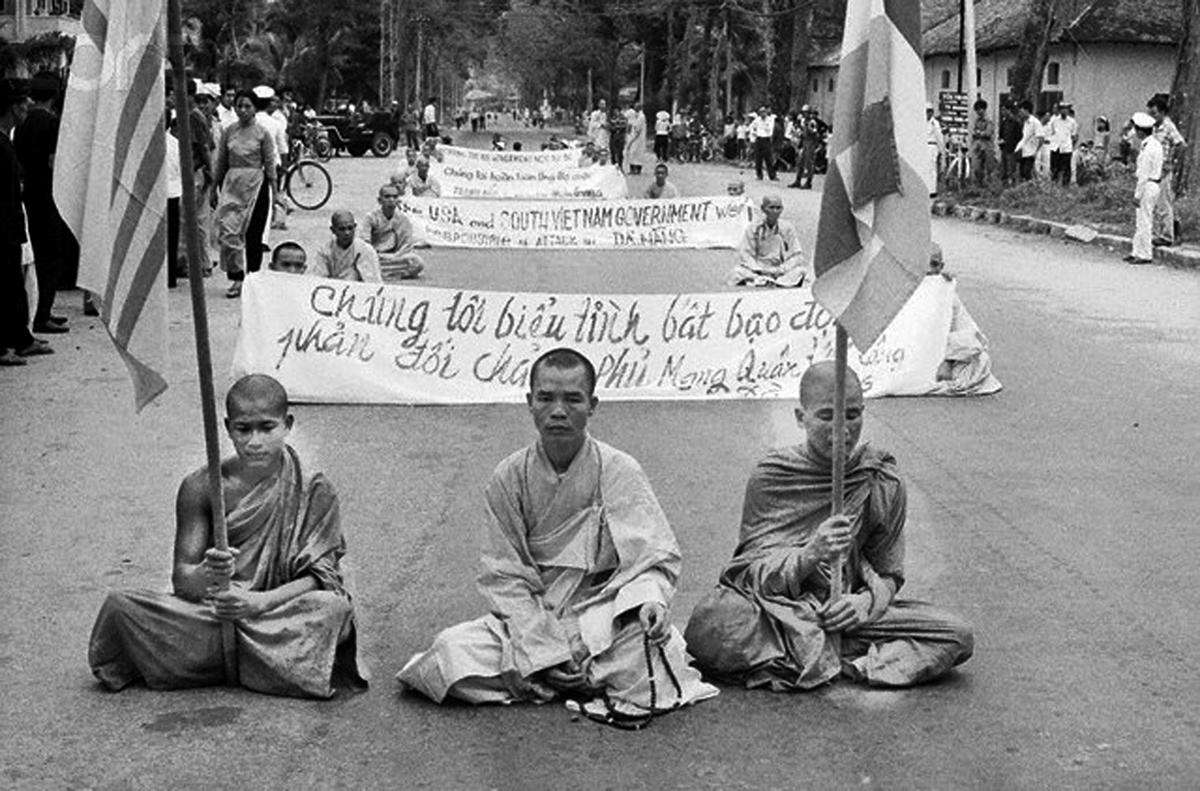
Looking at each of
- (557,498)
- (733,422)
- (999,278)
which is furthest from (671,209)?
(557,498)

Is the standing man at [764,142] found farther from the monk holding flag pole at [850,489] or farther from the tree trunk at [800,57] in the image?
the monk holding flag pole at [850,489]

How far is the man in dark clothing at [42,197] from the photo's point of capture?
13.7 metres

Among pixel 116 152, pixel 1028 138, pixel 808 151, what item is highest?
pixel 1028 138

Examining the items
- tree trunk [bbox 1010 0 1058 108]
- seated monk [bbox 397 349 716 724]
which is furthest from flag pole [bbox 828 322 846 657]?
tree trunk [bbox 1010 0 1058 108]

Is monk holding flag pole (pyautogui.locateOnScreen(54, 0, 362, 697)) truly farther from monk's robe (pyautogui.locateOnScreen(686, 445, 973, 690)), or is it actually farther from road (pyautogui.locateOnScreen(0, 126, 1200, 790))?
monk's robe (pyautogui.locateOnScreen(686, 445, 973, 690))

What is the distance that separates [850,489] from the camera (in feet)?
18.5

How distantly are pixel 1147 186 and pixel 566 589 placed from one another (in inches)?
689

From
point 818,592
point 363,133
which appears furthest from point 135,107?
point 363,133

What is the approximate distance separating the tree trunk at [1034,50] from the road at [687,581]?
19.4m

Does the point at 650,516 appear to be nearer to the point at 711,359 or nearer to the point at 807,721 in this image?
the point at 807,721

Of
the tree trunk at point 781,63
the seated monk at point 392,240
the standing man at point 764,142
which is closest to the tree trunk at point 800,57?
the tree trunk at point 781,63

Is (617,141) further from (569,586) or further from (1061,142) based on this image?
(569,586)

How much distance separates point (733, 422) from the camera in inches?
417

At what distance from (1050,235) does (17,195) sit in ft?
58.3
